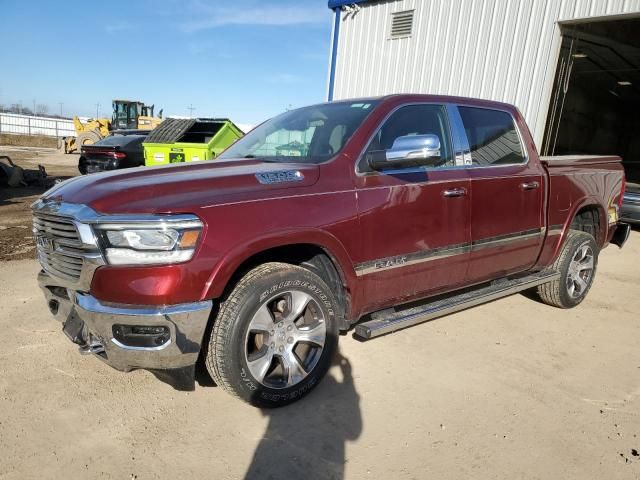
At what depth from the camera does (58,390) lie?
2928mm

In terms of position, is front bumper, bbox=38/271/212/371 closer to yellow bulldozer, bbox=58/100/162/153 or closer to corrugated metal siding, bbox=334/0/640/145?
corrugated metal siding, bbox=334/0/640/145

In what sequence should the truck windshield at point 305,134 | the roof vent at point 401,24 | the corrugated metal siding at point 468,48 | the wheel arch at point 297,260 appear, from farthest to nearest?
the roof vent at point 401,24 → the corrugated metal siding at point 468,48 → the truck windshield at point 305,134 → the wheel arch at point 297,260

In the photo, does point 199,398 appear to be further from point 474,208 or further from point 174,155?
point 174,155

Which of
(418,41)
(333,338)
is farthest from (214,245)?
(418,41)

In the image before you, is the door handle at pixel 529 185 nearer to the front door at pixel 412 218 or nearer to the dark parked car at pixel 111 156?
the front door at pixel 412 218

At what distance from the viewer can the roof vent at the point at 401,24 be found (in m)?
10.6

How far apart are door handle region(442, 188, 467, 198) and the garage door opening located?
7.06 metres

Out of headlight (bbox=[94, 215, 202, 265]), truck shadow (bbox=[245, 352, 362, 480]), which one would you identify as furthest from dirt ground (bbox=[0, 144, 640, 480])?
headlight (bbox=[94, 215, 202, 265])

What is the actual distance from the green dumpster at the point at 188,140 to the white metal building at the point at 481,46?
12.6ft

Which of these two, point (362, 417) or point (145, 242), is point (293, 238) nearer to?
point (145, 242)

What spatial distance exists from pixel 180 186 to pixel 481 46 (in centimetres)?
872

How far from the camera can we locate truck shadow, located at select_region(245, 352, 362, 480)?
2326 millimetres

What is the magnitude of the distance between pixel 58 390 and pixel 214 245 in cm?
154

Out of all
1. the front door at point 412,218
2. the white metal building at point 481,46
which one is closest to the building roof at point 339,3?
the white metal building at point 481,46
